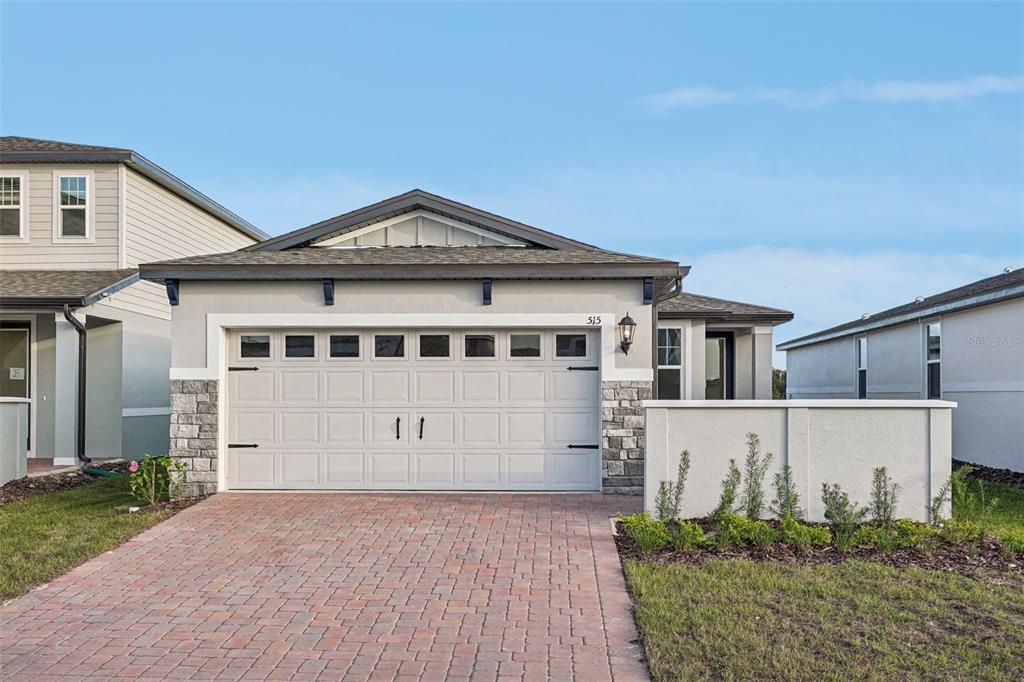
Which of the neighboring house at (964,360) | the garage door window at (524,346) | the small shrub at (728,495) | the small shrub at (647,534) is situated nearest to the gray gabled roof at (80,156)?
the garage door window at (524,346)

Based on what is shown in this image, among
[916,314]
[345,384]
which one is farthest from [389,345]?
[916,314]

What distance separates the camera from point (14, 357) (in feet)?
49.4

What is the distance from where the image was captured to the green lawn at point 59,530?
7.29 metres

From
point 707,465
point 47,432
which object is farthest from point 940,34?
point 47,432

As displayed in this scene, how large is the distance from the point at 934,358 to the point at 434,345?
11507 millimetres

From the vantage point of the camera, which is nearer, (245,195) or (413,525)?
(413,525)

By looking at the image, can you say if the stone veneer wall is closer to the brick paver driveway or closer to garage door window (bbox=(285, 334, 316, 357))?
the brick paver driveway

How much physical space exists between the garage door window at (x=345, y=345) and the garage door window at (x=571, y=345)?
2781 mm

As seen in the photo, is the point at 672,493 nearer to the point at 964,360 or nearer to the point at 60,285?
the point at 964,360

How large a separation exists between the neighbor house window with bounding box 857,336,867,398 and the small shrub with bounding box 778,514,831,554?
14387 mm

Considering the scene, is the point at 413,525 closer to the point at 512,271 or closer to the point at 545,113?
the point at 512,271

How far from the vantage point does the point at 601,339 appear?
10695 mm

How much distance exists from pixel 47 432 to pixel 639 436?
11.4 m

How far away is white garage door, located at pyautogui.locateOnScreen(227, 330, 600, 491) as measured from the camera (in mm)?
10805
